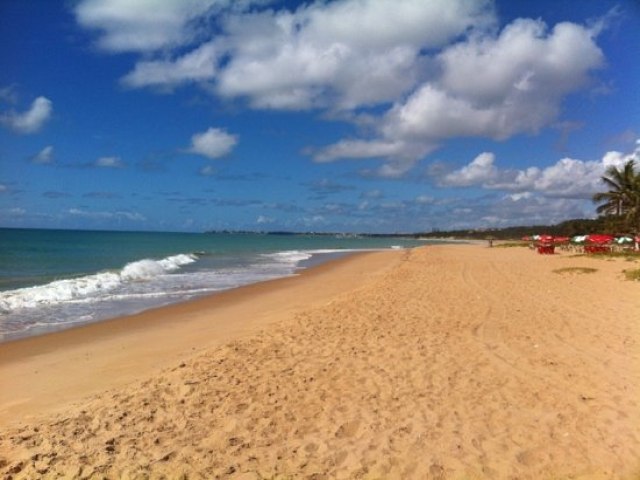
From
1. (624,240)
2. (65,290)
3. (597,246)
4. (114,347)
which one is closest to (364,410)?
(114,347)

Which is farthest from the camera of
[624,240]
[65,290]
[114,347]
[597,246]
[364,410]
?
[624,240]

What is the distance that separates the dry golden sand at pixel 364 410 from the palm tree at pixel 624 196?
36923mm

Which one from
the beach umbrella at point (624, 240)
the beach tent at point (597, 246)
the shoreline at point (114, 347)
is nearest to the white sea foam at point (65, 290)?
the shoreline at point (114, 347)

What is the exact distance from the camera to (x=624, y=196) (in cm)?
4300

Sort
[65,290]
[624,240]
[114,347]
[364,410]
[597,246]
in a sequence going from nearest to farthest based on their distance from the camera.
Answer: [364,410]
[114,347]
[65,290]
[597,246]
[624,240]

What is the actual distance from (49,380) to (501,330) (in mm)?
7531

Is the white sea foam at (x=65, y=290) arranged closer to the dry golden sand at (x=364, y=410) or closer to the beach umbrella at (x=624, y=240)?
the dry golden sand at (x=364, y=410)

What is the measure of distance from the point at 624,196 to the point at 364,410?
147 ft

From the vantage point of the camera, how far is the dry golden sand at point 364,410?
4.55m

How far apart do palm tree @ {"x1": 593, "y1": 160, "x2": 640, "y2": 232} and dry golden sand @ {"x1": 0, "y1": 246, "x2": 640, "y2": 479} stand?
36.9m

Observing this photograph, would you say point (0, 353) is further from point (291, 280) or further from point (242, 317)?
point (291, 280)

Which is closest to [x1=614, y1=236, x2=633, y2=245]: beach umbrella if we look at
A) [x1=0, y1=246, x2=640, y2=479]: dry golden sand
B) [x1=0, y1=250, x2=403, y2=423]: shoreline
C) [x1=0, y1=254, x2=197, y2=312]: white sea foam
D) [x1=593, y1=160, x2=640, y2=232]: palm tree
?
[x1=593, y1=160, x2=640, y2=232]: palm tree

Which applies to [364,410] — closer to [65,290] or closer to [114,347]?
[114,347]

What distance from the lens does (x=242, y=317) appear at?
1290 centimetres
